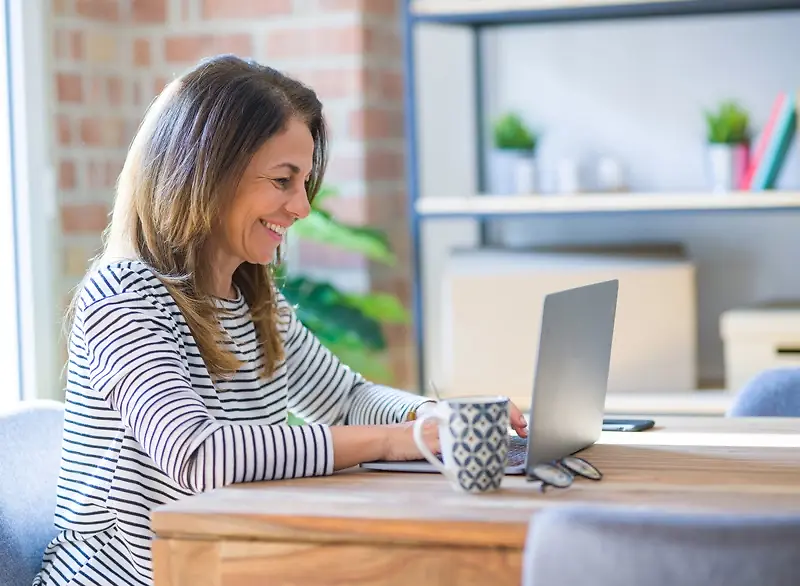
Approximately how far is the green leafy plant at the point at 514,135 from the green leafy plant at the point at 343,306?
37cm

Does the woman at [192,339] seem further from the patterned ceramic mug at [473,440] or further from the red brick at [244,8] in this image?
the red brick at [244,8]

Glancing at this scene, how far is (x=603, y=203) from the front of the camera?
270 centimetres

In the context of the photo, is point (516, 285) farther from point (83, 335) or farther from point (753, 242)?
point (83, 335)

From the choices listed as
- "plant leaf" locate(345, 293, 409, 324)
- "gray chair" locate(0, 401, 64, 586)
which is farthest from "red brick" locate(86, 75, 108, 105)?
"gray chair" locate(0, 401, 64, 586)

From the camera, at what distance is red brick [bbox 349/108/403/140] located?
3.05 meters

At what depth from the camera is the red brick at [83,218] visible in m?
2.86

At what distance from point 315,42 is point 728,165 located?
107cm

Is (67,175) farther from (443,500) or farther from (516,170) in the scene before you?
(443,500)

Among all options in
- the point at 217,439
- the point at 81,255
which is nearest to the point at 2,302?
the point at 81,255

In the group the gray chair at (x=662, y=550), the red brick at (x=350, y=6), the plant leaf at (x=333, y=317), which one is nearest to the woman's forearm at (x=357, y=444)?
the gray chair at (x=662, y=550)

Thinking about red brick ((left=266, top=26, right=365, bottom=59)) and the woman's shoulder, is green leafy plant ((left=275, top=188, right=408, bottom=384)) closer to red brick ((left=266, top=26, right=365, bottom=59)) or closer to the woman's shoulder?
red brick ((left=266, top=26, right=365, bottom=59))

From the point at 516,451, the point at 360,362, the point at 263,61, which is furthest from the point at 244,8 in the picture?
the point at 516,451

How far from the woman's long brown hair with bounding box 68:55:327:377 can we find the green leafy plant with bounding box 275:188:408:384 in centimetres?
106

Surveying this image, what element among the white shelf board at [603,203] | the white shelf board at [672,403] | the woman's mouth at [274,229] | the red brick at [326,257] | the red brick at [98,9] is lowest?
the white shelf board at [672,403]
